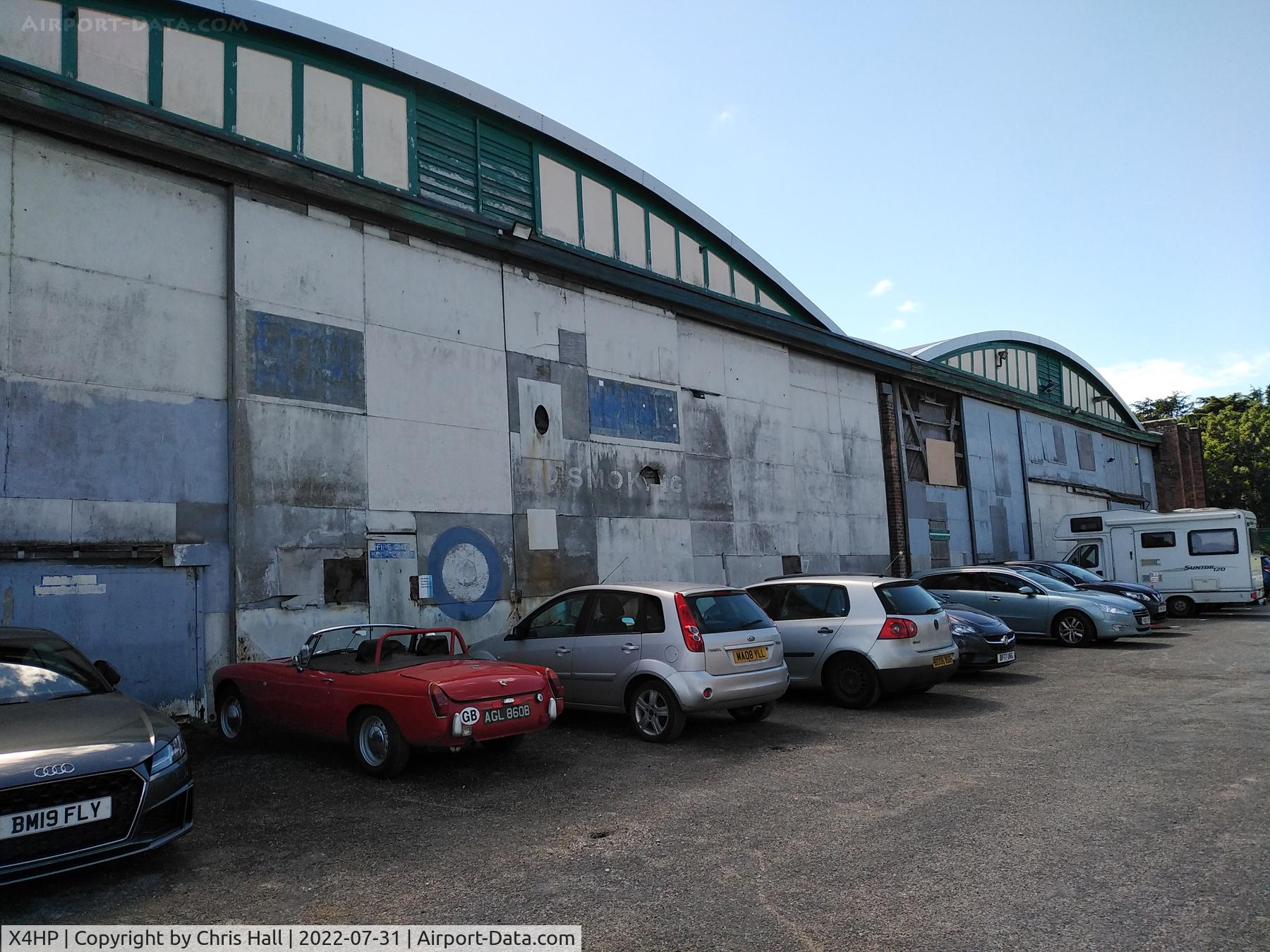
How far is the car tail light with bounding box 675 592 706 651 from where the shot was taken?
27.5ft

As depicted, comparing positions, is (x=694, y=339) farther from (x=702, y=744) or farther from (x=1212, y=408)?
(x=1212, y=408)

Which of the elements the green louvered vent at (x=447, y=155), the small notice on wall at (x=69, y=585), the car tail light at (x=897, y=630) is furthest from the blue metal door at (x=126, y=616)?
the car tail light at (x=897, y=630)

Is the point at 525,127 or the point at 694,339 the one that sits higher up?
the point at 525,127

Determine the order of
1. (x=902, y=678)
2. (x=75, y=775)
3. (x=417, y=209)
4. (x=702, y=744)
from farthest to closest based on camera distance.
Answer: (x=417, y=209)
(x=902, y=678)
(x=702, y=744)
(x=75, y=775)

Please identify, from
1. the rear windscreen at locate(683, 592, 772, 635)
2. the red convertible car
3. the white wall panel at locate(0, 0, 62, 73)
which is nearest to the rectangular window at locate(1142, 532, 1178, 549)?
the rear windscreen at locate(683, 592, 772, 635)

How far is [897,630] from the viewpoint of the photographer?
33.1ft

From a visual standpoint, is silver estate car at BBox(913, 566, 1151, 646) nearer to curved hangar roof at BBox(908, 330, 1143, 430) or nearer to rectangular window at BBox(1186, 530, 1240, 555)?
rectangular window at BBox(1186, 530, 1240, 555)

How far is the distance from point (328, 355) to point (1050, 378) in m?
31.4

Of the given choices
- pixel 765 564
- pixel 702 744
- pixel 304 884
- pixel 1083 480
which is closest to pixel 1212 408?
pixel 1083 480

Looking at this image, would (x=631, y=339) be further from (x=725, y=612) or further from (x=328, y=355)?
(x=725, y=612)

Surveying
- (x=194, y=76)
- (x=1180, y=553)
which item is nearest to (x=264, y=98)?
(x=194, y=76)

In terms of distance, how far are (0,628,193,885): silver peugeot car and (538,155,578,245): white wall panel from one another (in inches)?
454

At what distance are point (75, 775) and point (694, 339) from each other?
14454mm

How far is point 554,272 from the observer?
588 inches
